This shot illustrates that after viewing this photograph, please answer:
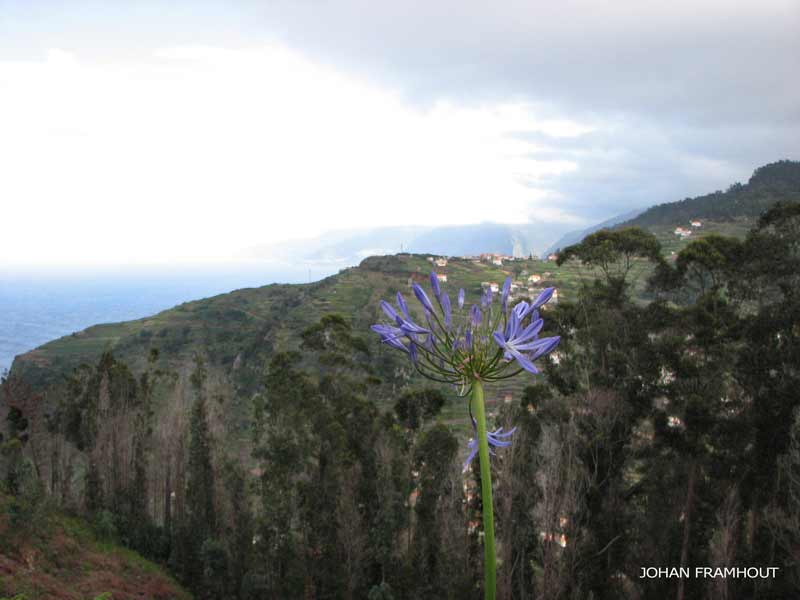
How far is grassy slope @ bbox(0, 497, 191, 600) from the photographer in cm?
1198

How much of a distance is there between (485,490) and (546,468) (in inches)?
433

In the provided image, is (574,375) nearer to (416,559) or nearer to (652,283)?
(652,283)

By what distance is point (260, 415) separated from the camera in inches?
710

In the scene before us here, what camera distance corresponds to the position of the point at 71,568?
48.0 ft

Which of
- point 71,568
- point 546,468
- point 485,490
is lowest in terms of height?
point 71,568

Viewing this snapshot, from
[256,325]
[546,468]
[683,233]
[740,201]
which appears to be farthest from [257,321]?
[740,201]

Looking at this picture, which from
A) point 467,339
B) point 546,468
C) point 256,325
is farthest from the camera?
point 256,325

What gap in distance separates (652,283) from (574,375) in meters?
4.68

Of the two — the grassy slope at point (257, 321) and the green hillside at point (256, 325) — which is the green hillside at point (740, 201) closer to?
the grassy slope at point (257, 321)

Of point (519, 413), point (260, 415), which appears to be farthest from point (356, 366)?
point (519, 413)

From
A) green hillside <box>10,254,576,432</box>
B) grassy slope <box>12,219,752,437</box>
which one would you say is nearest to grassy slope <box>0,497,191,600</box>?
grassy slope <box>12,219,752,437</box>

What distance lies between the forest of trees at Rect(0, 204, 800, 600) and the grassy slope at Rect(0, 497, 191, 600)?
0.80 meters

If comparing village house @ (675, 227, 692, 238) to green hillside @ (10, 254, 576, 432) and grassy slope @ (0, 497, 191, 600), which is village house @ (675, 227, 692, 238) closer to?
green hillside @ (10, 254, 576, 432)

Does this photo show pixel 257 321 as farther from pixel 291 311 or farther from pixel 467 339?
pixel 467 339
